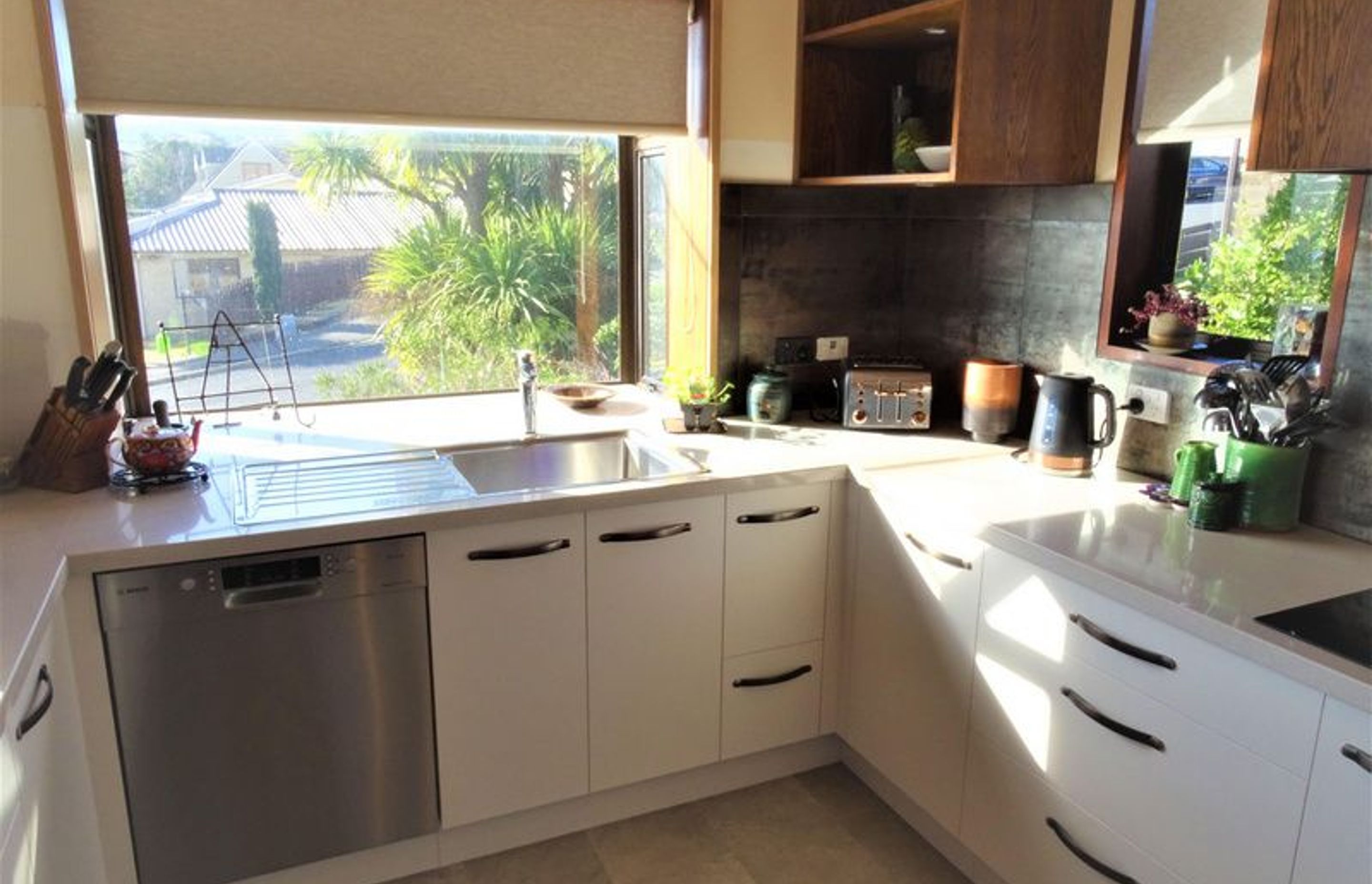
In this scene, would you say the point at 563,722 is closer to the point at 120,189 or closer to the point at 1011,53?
the point at 120,189

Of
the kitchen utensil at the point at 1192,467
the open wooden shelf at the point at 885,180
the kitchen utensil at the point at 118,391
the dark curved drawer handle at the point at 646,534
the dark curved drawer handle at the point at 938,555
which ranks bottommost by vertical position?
the dark curved drawer handle at the point at 938,555

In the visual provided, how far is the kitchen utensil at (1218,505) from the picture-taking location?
192 centimetres

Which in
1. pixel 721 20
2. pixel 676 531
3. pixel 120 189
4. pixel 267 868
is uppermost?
pixel 721 20

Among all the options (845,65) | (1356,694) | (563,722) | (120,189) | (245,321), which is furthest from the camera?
(845,65)

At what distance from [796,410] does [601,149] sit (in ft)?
3.26

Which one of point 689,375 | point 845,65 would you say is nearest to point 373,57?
point 689,375

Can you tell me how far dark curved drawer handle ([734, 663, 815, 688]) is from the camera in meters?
2.41

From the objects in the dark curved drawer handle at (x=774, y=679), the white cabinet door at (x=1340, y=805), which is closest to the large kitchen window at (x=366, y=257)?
the dark curved drawer handle at (x=774, y=679)

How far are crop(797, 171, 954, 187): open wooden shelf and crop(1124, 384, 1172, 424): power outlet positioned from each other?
68 centimetres

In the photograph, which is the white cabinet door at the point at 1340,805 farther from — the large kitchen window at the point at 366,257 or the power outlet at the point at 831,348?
the large kitchen window at the point at 366,257

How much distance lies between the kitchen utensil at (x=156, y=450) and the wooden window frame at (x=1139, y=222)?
218cm

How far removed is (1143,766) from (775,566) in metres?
0.95

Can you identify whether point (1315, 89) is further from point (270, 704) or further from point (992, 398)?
point (270, 704)

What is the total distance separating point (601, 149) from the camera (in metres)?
2.92
